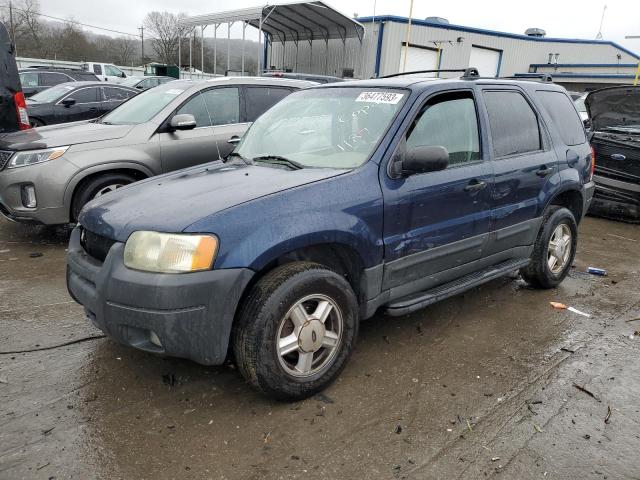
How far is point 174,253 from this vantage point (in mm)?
2473

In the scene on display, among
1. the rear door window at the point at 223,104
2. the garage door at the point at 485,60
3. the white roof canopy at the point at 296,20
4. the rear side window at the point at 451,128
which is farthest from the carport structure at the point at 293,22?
the rear side window at the point at 451,128

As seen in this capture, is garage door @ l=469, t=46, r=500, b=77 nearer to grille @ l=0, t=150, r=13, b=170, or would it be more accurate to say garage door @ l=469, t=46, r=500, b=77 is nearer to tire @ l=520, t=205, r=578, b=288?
tire @ l=520, t=205, r=578, b=288

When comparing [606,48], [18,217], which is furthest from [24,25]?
[18,217]

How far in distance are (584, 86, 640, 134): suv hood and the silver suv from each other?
17.0 feet

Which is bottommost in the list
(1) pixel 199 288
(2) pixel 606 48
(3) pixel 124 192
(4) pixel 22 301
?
(4) pixel 22 301

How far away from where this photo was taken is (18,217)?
17.0 ft

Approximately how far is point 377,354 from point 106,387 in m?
1.72

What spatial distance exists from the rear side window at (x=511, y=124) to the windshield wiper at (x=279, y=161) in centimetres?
157

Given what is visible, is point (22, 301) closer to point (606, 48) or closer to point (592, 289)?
point (592, 289)

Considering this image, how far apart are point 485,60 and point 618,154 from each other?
2571 cm

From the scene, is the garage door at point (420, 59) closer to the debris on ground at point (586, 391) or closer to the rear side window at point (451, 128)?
the rear side window at point (451, 128)

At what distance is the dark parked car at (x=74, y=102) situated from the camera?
35.2 feet

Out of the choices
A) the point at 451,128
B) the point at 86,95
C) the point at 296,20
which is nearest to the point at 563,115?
the point at 451,128

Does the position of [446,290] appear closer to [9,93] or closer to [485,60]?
[9,93]
